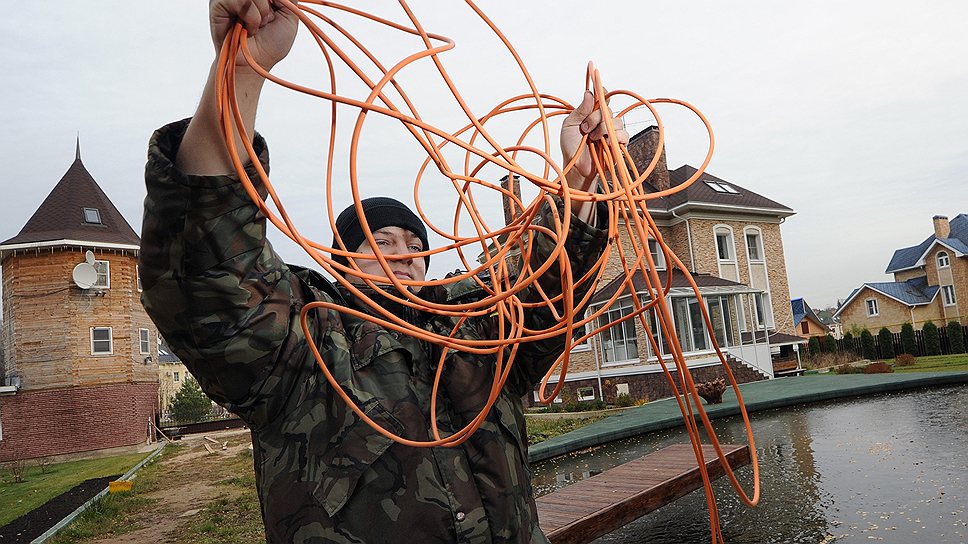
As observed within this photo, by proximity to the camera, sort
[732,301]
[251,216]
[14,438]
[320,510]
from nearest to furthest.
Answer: [251,216] → [320,510] → [14,438] → [732,301]

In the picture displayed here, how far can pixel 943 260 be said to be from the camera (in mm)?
37125

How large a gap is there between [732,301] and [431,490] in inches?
854

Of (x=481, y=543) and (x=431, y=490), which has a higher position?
(x=431, y=490)

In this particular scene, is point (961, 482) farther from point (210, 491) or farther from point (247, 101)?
point (210, 491)

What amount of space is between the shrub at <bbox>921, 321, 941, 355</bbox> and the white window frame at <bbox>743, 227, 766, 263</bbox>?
9.39 metres

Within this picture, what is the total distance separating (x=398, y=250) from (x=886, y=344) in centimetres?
3143

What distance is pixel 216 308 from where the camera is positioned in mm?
1263

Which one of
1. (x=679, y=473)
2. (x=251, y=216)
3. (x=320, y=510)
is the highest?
(x=251, y=216)

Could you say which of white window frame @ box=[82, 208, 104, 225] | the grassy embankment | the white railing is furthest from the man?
white window frame @ box=[82, 208, 104, 225]

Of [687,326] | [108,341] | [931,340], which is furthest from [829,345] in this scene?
[108,341]

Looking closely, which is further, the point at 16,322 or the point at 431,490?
the point at 16,322

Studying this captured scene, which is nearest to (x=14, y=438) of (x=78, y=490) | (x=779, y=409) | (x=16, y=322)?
(x=16, y=322)

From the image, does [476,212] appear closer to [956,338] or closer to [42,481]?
[42,481]

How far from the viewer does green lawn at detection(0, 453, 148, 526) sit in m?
9.82
